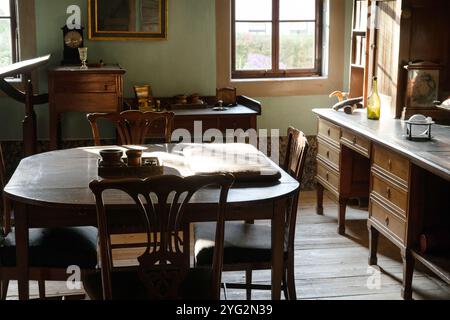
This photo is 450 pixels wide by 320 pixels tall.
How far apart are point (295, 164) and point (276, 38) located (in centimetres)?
288

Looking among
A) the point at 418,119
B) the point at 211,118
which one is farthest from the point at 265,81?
the point at 418,119

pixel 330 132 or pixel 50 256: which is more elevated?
pixel 330 132

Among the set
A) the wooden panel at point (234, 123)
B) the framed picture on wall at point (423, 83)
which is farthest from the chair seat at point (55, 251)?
the framed picture on wall at point (423, 83)

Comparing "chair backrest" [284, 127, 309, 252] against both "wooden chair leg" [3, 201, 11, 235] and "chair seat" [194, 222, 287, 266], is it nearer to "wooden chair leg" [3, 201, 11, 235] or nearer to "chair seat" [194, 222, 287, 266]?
"chair seat" [194, 222, 287, 266]

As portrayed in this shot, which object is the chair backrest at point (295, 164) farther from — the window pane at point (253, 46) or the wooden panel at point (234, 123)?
the window pane at point (253, 46)

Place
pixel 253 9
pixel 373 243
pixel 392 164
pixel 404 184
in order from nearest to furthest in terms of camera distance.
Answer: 1. pixel 404 184
2. pixel 392 164
3. pixel 373 243
4. pixel 253 9

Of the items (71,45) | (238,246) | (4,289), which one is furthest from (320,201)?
(4,289)

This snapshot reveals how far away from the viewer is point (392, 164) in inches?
143

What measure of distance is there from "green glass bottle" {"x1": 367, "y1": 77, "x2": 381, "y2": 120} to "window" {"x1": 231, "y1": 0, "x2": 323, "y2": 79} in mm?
1450

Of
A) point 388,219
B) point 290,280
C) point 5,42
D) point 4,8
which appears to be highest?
point 4,8

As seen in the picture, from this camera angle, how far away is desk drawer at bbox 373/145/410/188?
347 centimetres

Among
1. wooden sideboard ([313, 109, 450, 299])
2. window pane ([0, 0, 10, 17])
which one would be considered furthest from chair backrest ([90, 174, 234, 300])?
window pane ([0, 0, 10, 17])

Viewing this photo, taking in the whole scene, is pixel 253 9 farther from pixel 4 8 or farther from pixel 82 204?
pixel 82 204
